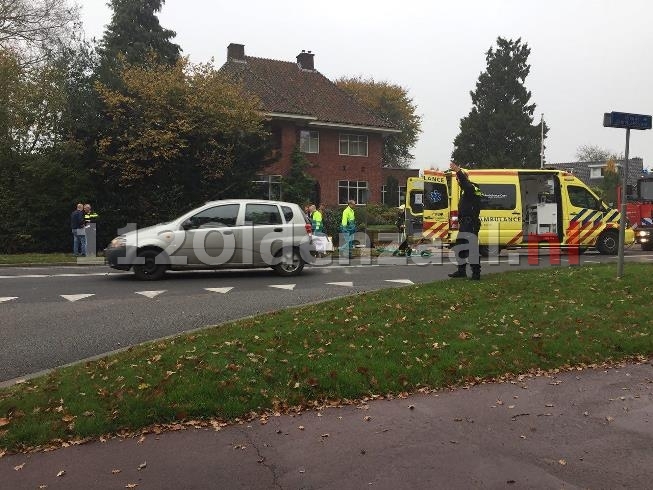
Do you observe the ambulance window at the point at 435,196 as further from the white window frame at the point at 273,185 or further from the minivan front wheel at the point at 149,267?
the white window frame at the point at 273,185

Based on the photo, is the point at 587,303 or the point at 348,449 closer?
the point at 348,449

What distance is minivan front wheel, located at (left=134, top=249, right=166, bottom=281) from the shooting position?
11.9 metres

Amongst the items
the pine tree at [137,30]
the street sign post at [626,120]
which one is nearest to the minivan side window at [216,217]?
the street sign post at [626,120]

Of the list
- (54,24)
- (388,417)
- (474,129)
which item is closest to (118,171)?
(54,24)

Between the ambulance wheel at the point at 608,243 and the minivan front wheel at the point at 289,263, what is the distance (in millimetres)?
10590

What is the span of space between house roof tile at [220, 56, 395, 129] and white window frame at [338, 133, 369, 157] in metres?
1.08

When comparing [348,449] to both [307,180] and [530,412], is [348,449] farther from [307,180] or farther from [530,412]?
[307,180]

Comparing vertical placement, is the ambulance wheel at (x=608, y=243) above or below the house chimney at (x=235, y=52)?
below

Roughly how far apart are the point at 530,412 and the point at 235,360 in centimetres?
263

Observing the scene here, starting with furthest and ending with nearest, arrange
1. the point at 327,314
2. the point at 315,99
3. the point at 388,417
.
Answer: the point at 315,99 → the point at 327,314 → the point at 388,417

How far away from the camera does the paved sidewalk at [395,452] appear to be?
11.4 feet

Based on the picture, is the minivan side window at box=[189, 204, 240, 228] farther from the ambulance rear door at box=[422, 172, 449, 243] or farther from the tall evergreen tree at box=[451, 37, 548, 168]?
the tall evergreen tree at box=[451, 37, 548, 168]

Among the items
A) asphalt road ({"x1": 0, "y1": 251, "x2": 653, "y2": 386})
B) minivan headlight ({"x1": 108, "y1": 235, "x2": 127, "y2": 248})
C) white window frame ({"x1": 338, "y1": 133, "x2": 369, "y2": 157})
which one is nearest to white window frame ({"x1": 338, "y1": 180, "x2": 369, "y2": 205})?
white window frame ({"x1": 338, "y1": 133, "x2": 369, "y2": 157})

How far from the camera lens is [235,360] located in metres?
5.45
